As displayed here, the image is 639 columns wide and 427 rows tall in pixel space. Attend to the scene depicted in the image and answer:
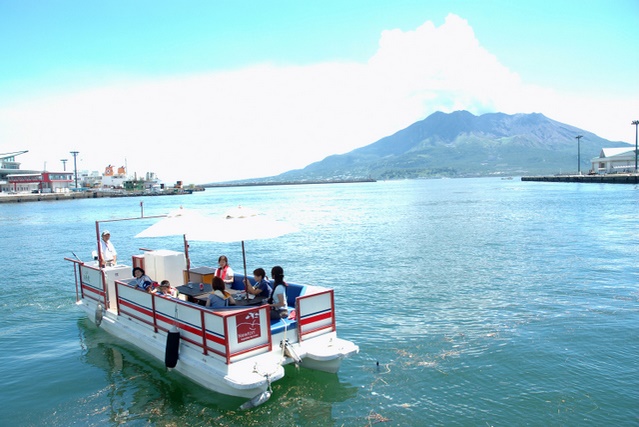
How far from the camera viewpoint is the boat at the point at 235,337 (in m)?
8.98

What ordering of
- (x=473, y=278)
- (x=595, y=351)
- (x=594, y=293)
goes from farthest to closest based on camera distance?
(x=473, y=278) < (x=594, y=293) < (x=595, y=351)

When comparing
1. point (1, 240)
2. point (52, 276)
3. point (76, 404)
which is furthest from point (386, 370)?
point (1, 240)

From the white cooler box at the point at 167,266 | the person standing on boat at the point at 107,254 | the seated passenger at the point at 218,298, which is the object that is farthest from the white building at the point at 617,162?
the seated passenger at the point at 218,298

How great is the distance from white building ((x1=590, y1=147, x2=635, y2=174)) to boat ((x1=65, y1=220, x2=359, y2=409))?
15233cm

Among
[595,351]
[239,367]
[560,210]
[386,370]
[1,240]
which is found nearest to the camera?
[239,367]

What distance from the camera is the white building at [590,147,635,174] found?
5503 inches

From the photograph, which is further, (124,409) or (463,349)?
(463,349)

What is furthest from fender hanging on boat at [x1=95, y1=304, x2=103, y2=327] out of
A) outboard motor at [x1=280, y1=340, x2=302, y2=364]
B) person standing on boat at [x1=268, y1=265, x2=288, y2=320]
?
outboard motor at [x1=280, y1=340, x2=302, y2=364]

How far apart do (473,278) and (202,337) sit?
1412 centimetres

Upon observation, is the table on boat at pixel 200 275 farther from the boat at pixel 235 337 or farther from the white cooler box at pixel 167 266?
the boat at pixel 235 337

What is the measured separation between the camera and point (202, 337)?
957 centimetres

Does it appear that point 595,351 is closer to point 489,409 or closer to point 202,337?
point 489,409

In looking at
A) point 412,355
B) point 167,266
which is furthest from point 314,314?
point 167,266

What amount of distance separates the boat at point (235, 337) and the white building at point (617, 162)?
152 m
